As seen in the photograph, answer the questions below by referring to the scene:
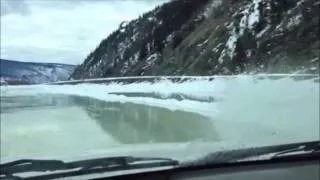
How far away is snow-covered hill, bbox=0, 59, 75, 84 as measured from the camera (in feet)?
8.23

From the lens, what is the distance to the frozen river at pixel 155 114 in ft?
8.18

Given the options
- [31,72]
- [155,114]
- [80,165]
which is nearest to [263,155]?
[155,114]

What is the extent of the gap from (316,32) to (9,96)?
4.62 feet

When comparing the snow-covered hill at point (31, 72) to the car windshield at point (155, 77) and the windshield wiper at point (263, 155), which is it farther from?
the windshield wiper at point (263, 155)

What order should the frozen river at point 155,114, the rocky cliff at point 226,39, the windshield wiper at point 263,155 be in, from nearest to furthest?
1. the frozen river at point 155,114
2. the windshield wiper at point 263,155
3. the rocky cliff at point 226,39

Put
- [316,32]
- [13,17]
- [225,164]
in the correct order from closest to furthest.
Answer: [13,17], [225,164], [316,32]

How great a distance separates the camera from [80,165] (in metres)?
2.43

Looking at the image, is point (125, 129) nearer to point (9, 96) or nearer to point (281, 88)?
point (9, 96)

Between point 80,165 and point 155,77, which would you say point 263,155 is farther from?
point 80,165

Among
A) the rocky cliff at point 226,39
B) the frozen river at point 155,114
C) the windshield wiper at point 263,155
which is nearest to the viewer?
the frozen river at point 155,114

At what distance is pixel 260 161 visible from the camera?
2.69m

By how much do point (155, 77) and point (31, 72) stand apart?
52cm

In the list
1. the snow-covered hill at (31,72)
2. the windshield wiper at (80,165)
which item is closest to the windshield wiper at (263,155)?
the windshield wiper at (80,165)

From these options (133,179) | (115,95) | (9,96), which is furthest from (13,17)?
(133,179)
